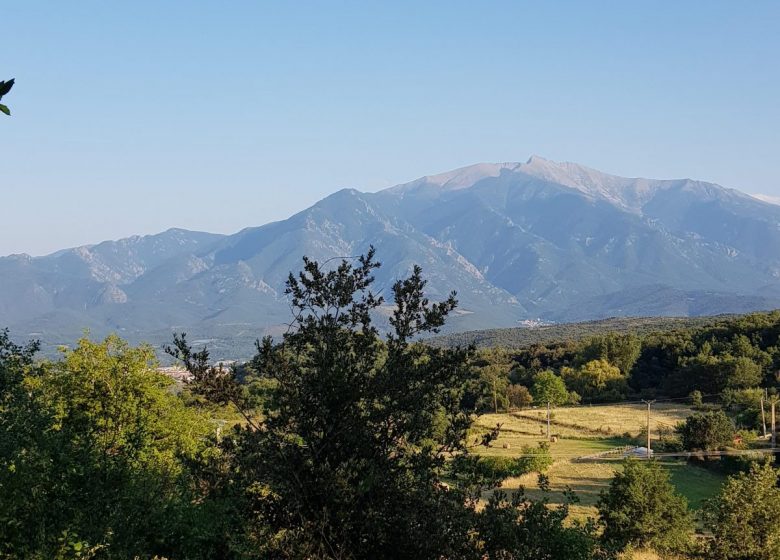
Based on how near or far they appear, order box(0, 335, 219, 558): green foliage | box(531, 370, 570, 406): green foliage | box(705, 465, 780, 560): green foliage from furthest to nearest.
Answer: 1. box(531, 370, 570, 406): green foliage
2. box(705, 465, 780, 560): green foliage
3. box(0, 335, 219, 558): green foliage

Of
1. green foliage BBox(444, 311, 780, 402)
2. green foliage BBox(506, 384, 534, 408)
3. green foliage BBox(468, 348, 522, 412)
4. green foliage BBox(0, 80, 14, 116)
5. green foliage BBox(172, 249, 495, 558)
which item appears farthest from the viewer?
green foliage BBox(506, 384, 534, 408)

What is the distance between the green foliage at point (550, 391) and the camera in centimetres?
8688

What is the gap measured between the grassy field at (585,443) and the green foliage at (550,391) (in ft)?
7.49

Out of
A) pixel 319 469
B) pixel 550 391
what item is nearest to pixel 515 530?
pixel 319 469

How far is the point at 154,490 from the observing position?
45.7 feet

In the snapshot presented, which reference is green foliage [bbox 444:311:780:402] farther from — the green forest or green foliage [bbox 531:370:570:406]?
the green forest

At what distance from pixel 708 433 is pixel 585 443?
14.1 meters

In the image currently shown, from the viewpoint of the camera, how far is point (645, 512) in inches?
1072

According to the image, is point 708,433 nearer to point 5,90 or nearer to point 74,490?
point 74,490

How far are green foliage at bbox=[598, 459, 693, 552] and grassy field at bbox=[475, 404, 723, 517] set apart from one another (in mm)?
8073

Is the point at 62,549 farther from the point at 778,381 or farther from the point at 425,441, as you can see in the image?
the point at 778,381

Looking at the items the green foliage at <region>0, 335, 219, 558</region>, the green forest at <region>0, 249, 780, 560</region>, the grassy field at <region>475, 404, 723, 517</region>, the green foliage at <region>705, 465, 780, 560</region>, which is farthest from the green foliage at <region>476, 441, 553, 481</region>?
the green forest at <region>0, 249, 780, 560</region>

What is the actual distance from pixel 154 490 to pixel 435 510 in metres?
6.81

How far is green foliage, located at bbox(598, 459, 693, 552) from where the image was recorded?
26.8 metres
